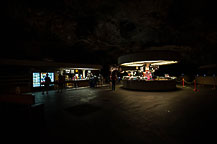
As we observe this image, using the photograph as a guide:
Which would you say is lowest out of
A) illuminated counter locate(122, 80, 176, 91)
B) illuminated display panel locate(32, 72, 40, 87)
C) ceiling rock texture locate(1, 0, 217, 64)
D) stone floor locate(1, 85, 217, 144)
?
stone floor locate(1, 85, 217, 144)

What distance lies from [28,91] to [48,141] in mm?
10734

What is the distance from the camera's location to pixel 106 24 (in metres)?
12.5

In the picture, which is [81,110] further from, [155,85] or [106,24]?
[106,24]

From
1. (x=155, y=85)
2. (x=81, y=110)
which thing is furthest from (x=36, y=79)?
(x=155, y=85)

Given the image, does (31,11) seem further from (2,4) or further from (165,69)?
(165,69)

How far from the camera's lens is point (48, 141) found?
2689 mm

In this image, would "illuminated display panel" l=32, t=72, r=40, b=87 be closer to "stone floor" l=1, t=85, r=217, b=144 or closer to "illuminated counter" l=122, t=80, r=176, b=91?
"stone floor" l=1, t=85, r=217, b=144

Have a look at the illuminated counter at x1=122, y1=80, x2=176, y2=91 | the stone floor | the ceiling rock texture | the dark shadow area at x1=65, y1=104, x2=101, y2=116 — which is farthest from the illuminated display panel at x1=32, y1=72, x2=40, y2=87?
the illuminated counter at x1=122, y1=80, x2=176, y2=91

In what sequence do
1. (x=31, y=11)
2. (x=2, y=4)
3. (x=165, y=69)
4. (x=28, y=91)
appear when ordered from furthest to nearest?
(x=165, y=69) → (x=28, y=91) → (x=31, y=11) → (x=2, y=4)

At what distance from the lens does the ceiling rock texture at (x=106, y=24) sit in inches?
367

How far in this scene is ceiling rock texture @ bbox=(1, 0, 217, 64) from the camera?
30.6 feet

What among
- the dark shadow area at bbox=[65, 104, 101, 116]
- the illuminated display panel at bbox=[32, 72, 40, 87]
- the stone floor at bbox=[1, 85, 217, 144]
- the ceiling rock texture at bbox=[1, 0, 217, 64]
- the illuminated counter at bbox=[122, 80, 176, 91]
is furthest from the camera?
the illuminated display panel at bbox=[32, 72, 40, 87]

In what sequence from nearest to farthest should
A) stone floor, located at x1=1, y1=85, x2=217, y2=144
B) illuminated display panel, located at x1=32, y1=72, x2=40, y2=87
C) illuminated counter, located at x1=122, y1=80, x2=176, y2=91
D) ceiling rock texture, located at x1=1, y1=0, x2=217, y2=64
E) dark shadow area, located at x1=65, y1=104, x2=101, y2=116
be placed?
stone floor, located at x1=1, y1=85, x2=217, y2=144
dark shadow area, located at x1=65, y1=104, x2=101, y2=116
ceiling rock texture, located at x1=1, y1=0, x2=217, y2=64
illuminated counter, located at x1=122, y1=80, x2=176, y2=91
illuminated display panel, located at x1=32, y1=72, x2=40, y2=87

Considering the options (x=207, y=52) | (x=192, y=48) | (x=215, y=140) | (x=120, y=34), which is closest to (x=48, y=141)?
(x=215, y=140)
